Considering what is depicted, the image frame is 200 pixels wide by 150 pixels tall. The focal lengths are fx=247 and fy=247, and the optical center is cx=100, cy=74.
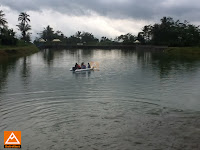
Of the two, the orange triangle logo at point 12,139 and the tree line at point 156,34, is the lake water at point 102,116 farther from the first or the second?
the tree line at point 156,34

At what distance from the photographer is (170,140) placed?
1164 centimetres

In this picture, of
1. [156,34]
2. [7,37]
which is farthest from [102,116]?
[156,34]

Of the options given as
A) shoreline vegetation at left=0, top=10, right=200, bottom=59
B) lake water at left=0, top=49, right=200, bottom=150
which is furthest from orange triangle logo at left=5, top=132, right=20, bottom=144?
shoreline vegetation at left=0, top=10, right=200, bottom=59

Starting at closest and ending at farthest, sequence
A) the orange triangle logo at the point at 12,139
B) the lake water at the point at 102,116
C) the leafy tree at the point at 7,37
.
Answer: the orange triangle logo at the point at 12,139 < the lake water at the point at 102,116 < the leafy tree at the point at 7,37

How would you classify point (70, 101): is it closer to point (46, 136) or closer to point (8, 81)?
point (46, 136)

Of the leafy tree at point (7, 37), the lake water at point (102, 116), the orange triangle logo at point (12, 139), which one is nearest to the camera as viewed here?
the orange triangle logo at point (12, 139)

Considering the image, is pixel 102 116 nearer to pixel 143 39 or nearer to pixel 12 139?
pixel 12 139

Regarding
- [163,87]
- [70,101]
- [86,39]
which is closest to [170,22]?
[86,39]

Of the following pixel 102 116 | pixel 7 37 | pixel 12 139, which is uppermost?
pixel 7 37

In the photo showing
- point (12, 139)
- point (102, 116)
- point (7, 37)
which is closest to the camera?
point (12, 139)

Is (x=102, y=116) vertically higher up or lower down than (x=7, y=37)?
lower down

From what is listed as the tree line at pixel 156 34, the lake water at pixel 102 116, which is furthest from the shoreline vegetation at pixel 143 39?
the lake water at pixel 102 116

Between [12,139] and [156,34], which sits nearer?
[12,139]

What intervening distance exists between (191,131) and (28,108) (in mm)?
10330
